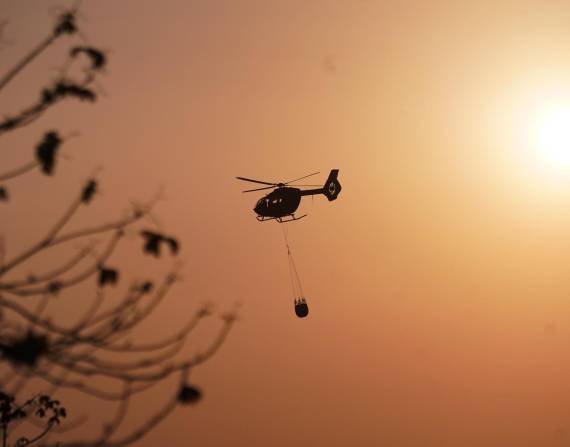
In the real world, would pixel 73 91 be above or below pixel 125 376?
above

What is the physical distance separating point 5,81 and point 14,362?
6.14 feet

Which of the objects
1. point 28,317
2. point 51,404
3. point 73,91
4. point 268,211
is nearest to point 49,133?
point 73,91

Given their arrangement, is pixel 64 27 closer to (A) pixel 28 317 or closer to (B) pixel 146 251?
(B) pixel 146 251

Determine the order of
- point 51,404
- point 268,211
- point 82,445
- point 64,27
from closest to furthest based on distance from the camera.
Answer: point 82,445, point 64,27, point 51,404, point 268,211

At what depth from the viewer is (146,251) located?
18.6 feet

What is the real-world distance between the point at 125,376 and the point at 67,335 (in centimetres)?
48

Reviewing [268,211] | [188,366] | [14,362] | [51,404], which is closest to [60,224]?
[14,362]

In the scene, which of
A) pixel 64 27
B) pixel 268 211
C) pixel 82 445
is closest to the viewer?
pixel 82 445

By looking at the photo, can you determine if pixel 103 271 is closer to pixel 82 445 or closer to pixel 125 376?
pixel 125 376

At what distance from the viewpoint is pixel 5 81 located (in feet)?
16.5

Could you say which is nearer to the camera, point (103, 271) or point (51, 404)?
point (103, 271)

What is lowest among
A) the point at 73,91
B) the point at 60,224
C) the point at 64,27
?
the point at 60,224

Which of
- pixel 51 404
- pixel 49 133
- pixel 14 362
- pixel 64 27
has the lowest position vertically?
pixel 14 362

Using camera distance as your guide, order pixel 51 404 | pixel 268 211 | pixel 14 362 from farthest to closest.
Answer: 1. pixel 268 211
2. pixel 51 404
3. pixel 14 362
